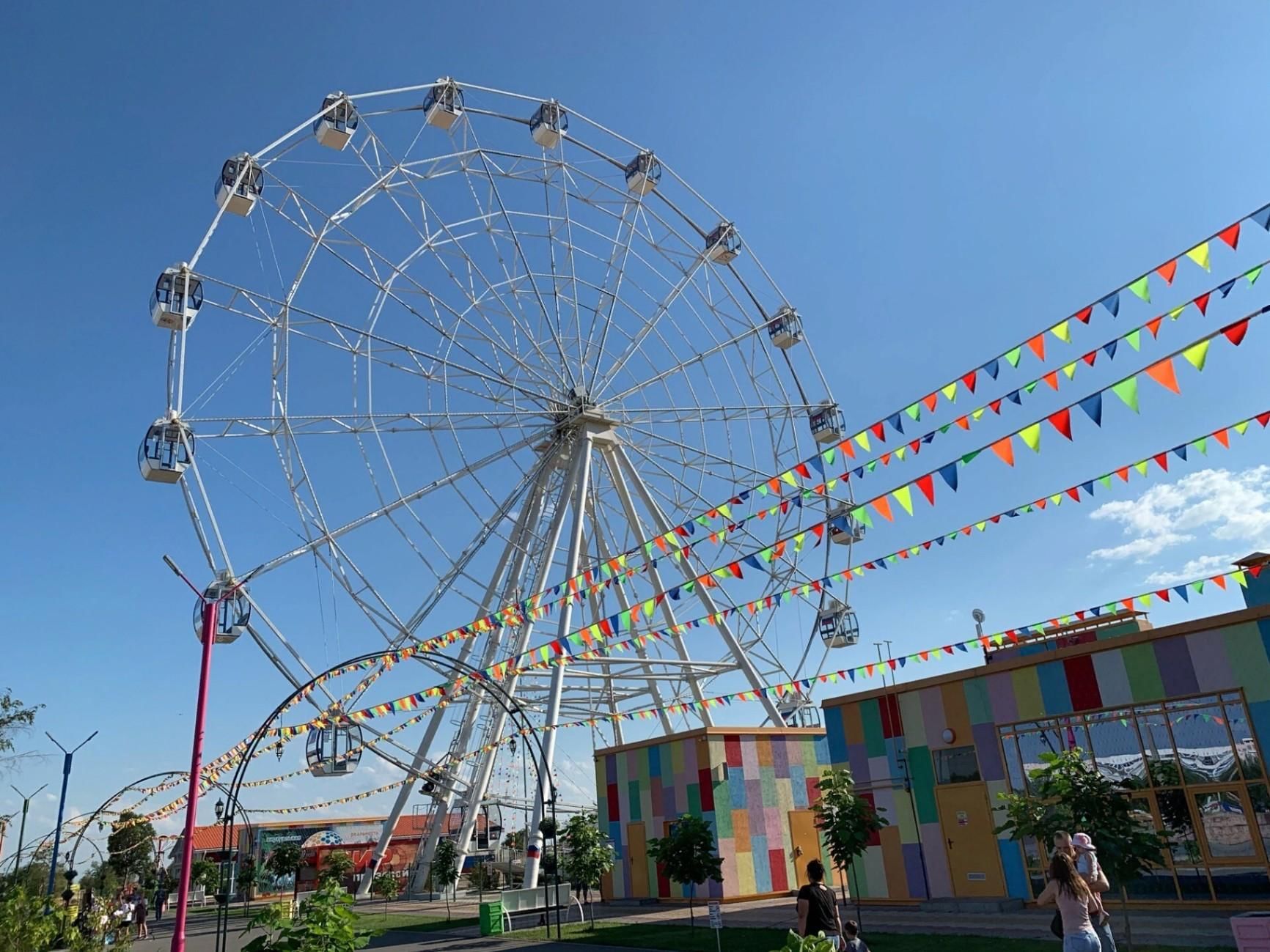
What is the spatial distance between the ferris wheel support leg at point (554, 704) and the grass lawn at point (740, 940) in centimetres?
239

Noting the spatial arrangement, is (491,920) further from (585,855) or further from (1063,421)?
(1063,421)

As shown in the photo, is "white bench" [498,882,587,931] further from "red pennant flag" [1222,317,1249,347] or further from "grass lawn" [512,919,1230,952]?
"red pennant flag" [1222,317,1249,347]

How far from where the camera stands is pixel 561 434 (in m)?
26.6

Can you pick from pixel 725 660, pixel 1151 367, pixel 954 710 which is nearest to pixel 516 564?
pixel 725 660

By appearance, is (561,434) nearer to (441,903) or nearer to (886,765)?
(886,765)

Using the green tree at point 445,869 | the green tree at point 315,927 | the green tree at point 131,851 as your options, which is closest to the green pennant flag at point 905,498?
the green tree at point 315,927

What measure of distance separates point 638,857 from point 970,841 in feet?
32.4

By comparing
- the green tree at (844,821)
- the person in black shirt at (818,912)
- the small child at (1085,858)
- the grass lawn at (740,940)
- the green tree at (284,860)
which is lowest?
the grass lawn at (740,940)

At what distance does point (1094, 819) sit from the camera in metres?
10.1

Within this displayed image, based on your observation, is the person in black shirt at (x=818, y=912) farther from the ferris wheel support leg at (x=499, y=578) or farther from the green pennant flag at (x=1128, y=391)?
the ferris wheel support leg at (x=499, y=578)

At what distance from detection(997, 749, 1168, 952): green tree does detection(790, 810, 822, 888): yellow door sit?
39.7 ft

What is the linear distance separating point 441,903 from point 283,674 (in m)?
11.8

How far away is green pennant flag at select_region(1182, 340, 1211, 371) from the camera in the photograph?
8.88 m

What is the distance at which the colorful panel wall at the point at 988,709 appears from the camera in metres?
13.0
